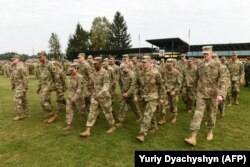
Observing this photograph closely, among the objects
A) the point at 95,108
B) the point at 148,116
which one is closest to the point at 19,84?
the point at 95,108

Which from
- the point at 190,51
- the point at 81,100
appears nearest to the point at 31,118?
the point at 81,100

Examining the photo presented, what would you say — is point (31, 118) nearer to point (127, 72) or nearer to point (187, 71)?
point (127, 72)

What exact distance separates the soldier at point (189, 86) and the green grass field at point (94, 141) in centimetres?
137

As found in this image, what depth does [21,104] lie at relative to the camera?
37.8ft

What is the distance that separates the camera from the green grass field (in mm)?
7457

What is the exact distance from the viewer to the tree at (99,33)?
85.9 m

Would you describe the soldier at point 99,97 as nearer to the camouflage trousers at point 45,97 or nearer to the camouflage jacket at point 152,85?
the camouflage jacket at point 152,85

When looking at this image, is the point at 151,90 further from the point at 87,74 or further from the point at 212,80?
the point at 87,74

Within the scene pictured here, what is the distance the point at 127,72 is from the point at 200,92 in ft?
9.20

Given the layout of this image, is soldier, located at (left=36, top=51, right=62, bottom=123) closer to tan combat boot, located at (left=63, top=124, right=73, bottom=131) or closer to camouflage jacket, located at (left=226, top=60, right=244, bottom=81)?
tan combat boot, located at (left=63, top=124, right=73, bottom=131)

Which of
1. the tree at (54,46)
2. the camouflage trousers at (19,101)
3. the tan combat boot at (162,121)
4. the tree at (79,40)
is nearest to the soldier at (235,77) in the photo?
the tan combat boot at (162,121)

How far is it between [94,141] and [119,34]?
273 ft

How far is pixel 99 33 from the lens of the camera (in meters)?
87.2

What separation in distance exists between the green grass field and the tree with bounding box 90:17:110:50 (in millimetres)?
75292
